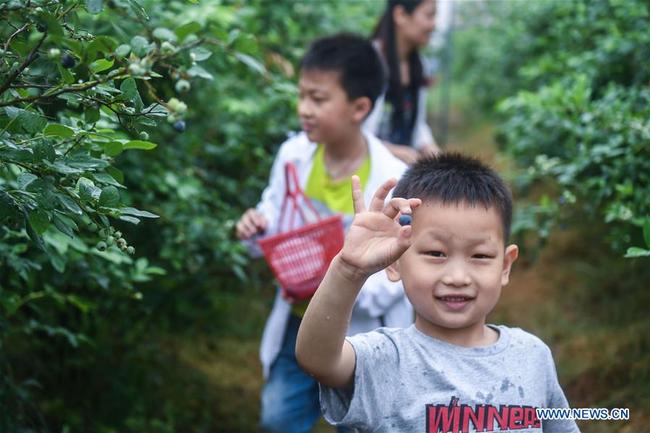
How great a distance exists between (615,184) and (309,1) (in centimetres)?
225

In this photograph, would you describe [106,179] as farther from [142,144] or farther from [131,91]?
[131,91]

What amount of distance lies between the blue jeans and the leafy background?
0.41 metres

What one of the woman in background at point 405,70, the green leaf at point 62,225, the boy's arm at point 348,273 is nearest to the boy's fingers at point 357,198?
the boy's arm at point 348,273

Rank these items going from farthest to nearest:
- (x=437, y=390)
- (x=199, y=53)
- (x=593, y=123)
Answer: (x=593, y=123)
(x=437, y=390)
(x=199, y=53)

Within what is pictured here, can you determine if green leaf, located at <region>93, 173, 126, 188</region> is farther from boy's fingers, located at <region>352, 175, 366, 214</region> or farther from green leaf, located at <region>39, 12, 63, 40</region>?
boy's fingers, located at <region>352, 175, 366, 214</region>

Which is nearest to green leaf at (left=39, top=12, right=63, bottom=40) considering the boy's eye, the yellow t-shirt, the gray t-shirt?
the gray t-shirt

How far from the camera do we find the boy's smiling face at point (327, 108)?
3.09 metres

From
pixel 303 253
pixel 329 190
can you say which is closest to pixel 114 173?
pixel 303 253

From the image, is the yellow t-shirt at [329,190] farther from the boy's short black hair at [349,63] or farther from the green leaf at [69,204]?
the green leaf at [69,204]

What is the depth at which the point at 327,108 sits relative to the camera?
123 inches

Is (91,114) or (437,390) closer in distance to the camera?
(91,114)

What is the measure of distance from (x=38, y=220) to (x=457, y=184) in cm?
91

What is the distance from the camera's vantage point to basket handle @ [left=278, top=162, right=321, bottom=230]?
2967 mm

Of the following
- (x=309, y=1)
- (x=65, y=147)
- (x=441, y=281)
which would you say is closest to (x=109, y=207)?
(x=65, y=147)
